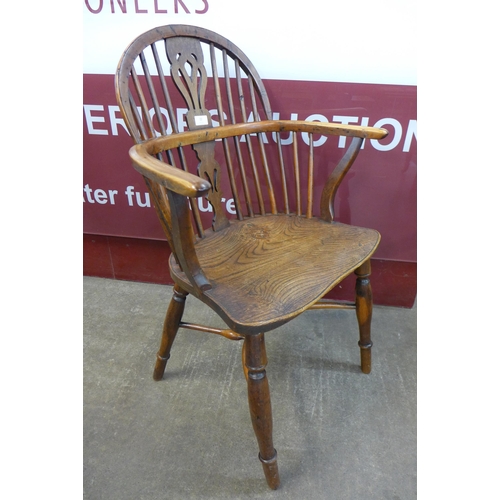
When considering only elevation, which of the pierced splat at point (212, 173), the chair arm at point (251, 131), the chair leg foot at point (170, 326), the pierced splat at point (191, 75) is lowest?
the chair leg foot at point (170, 326)

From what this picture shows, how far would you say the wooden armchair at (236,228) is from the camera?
29.8 inches

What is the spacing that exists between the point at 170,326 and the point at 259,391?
1.32 feet

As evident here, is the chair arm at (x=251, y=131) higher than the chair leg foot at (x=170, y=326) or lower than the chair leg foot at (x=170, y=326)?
higher

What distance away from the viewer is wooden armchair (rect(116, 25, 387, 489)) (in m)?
0.76

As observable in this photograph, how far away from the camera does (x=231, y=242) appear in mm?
1036

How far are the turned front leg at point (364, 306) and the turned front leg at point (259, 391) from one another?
412 millimetres

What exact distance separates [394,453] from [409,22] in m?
1.20

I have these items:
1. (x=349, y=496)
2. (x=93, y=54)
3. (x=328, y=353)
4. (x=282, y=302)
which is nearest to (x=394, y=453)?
(x=349, y=496)

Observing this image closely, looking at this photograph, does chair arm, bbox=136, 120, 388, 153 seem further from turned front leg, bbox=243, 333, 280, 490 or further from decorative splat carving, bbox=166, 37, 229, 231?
turned front leg, bbox=243, 333, 280, 490

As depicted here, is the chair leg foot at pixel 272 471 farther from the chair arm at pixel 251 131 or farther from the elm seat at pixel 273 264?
the chair arm at pixel 251 131

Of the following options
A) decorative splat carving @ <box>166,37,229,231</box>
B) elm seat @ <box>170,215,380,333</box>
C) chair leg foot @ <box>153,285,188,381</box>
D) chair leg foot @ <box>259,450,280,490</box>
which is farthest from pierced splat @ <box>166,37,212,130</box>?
chair leg foot @ <box>259,450,280,490</box>

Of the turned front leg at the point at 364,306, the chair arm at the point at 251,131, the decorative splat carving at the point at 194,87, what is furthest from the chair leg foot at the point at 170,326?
the turned front leg at the point at 364,306

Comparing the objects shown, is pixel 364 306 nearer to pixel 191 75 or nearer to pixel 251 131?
pixel 251 131
